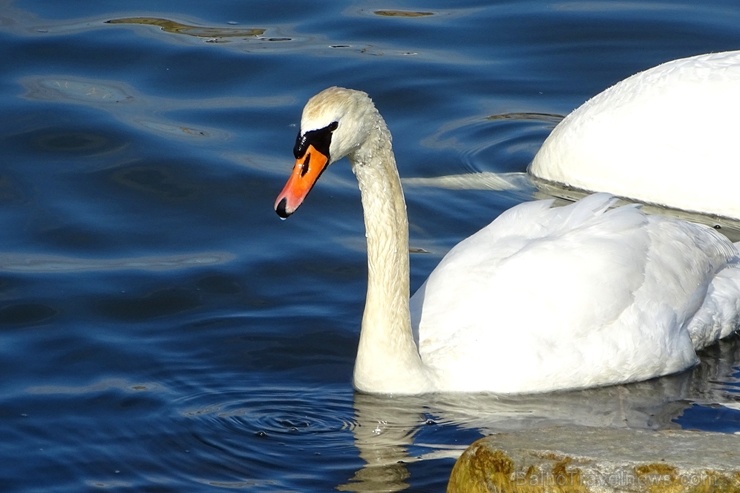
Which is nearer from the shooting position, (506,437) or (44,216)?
(506,437)

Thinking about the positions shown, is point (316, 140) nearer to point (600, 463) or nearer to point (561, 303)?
point (561, 303)

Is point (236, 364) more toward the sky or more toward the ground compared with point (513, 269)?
more toward the ground

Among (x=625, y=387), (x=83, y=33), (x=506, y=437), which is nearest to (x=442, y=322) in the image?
(x=625, y=387)

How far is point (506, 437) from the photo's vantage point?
21.3 ft

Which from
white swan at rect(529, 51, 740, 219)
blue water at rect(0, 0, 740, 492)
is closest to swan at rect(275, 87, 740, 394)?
blue water at rect(0, 0, 740, 492)

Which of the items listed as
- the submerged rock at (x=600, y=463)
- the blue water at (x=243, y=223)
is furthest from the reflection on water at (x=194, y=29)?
the submerged rock at (x=600, y=463)

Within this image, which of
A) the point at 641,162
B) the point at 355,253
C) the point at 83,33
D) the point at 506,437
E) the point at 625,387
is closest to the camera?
the point at 506,437

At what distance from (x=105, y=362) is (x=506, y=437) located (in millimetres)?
2711

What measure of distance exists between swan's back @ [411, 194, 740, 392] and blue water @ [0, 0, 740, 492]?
0.47 ft

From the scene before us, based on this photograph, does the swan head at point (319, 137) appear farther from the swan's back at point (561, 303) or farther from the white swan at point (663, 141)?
the white swan at point (663, 141)

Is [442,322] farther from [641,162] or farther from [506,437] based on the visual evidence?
[641,162]

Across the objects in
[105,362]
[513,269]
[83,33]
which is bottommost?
[105,362]

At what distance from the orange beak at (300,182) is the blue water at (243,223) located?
3.70 ft

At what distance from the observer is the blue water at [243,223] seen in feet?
24.3
